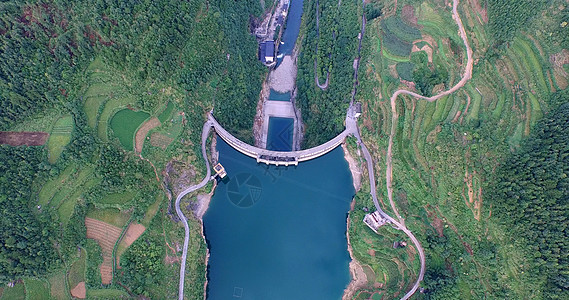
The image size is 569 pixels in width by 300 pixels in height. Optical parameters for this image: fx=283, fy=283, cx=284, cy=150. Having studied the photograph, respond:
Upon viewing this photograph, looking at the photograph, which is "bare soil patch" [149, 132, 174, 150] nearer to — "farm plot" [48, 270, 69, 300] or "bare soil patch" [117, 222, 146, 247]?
"bare soil patch" [117, 222, 146, 247]

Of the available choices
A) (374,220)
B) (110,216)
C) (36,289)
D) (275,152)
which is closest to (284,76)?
(275,152)

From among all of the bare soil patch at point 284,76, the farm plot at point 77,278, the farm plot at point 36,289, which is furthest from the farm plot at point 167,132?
the farm plot at point 36,289

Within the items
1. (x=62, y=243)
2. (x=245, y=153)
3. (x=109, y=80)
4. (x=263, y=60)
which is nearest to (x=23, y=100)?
(x=109, y=80)

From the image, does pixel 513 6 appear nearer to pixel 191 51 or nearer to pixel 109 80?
pixel 191 51

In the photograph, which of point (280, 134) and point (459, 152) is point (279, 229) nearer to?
point (280, 134)

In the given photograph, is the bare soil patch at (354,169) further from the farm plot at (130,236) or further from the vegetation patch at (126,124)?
the farm plot at (130,236)

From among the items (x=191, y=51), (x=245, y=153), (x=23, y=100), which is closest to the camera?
(x=23, y=100)
